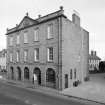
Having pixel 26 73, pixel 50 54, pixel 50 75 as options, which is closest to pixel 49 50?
pixel 50 54

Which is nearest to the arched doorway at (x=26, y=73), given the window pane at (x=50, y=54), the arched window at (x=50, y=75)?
the arched window at (x=50, y=75)

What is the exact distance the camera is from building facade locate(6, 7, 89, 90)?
53.2 feet

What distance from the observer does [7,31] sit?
26703 mm

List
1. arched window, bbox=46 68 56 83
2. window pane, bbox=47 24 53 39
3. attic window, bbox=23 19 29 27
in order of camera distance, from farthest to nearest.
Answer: attic window, bbox=23 19 29 27
window pane, bbox=47 24 53 39
arched window, bbox=46 68 56 83

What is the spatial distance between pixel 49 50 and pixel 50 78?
16.1 ft

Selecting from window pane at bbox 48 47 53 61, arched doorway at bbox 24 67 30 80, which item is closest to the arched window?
window pane at bbox 48 47 53 61

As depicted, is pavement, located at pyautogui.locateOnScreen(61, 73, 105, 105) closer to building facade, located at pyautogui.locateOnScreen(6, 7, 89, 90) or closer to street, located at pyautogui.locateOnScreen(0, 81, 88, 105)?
building facade, located at pyautogui.locateOnScreen(6, 7, 89, 90)

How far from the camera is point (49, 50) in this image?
17812 millimetres

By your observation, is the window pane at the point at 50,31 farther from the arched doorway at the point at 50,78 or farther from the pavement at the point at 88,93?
the pavement at the point at 88,93

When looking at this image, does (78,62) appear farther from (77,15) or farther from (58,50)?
(77,15)

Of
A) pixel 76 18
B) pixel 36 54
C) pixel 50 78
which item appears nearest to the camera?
pixel 50 78

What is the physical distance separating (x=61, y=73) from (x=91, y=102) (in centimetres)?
583

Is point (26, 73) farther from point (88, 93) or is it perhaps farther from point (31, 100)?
point (88, 93)

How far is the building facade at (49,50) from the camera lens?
16203 mm
